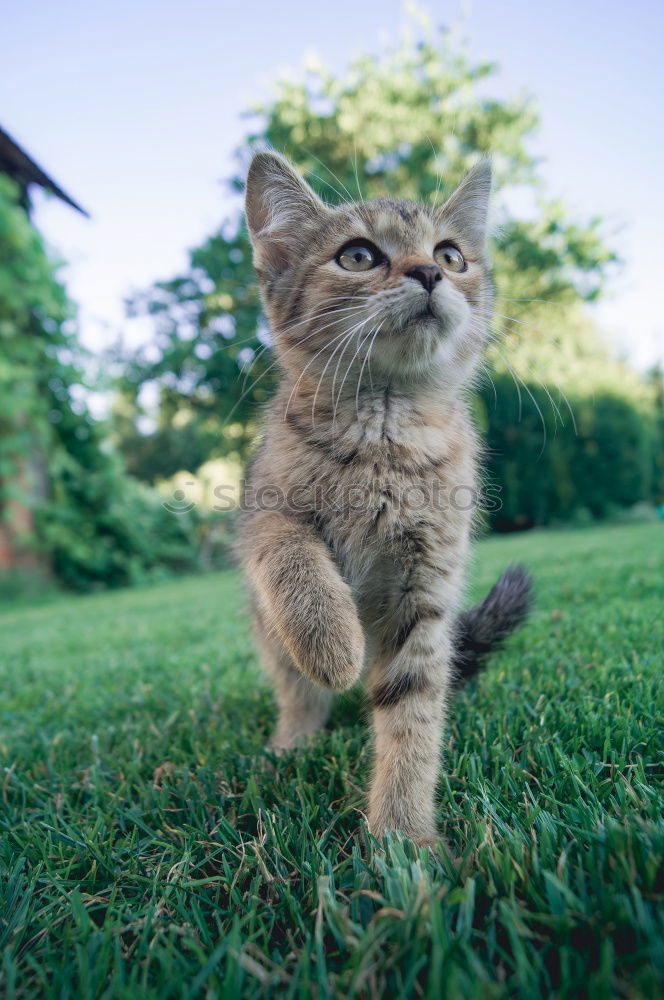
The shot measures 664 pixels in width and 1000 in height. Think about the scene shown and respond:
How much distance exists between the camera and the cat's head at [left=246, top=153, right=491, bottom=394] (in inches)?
59.9

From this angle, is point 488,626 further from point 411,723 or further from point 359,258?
point 359,258

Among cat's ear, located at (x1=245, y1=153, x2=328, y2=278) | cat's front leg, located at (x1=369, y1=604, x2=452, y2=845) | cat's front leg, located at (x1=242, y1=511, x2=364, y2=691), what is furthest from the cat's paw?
cat's ear, located at (x1=245, y1=153, x2=328, y2=278)

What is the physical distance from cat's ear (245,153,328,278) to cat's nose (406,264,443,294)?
1.67 feet

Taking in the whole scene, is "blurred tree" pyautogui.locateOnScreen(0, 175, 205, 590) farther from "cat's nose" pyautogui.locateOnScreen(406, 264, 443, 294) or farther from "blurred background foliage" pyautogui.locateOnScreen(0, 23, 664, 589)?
"cat's nose" pyautogui.locateOnScreen(406, 264, 443, 294)

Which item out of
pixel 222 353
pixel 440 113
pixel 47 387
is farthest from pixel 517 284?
pixel 47 387

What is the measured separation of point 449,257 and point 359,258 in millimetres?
342

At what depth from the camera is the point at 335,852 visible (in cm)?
109

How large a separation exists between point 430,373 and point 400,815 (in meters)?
1.13

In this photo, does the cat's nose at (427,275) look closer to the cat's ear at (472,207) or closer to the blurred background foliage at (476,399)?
the cat's ear at (472,207)

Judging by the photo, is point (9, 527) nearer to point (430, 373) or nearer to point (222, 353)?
point (222, 353)

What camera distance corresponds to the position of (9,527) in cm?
835

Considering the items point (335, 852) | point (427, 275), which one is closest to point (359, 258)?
point (427, 275)

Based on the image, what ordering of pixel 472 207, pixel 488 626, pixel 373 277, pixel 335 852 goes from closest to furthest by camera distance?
pixel 335 852
pixel 373 277
pixel 488 626
pixel 472 207

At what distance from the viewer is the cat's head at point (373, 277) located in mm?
1521
